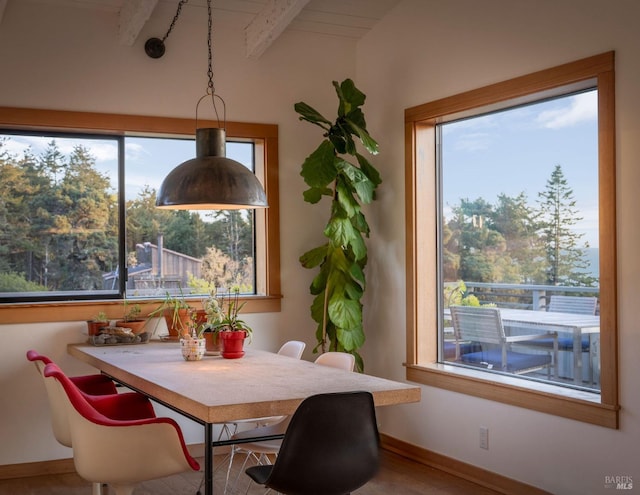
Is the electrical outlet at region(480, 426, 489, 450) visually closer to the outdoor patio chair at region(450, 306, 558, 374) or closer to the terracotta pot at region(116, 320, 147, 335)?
the outdoor patio chair at region(450, 306, 558, 374)

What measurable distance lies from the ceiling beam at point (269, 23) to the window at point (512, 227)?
100 cm

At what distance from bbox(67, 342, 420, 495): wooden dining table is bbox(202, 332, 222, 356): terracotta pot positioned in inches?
3.0

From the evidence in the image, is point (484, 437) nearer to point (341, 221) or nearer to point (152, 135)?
point (341, 221)

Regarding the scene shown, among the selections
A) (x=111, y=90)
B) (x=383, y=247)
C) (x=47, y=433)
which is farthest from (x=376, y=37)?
(x=47, y=433)

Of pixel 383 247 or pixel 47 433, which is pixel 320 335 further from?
pixel 47 433

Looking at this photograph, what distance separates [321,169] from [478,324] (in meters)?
1.38

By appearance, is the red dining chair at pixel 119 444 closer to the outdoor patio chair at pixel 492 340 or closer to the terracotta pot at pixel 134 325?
the terracotta pot at pixel 134 325

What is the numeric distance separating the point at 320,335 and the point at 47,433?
183cm

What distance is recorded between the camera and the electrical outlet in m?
4.47

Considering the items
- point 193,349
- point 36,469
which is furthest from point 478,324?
point 36,469

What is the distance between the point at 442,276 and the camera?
16.8 ft

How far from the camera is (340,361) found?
384 centimetres

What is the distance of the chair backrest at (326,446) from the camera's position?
2.68 metres

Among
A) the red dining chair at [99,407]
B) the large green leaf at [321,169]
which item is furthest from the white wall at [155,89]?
the red dining chair at [99,407]
